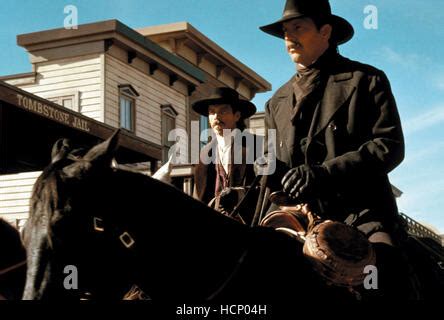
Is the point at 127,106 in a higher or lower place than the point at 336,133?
higher

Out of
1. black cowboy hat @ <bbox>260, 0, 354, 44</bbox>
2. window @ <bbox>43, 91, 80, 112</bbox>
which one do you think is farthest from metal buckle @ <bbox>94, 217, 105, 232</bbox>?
window @ <bbox>43, 91, 80, 112</bbox>

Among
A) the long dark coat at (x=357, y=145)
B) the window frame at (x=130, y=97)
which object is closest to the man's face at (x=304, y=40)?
the long dark coat at (x=357, y=145)

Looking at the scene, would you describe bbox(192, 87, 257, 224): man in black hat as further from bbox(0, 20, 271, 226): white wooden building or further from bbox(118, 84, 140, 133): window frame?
bbox(118, 84, 140, 133): window frame

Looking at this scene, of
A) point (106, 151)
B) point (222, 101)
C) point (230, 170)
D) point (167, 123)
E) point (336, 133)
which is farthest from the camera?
point (167, 123)

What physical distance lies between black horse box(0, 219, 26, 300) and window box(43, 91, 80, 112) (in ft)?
77.3

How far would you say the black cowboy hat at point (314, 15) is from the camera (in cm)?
547

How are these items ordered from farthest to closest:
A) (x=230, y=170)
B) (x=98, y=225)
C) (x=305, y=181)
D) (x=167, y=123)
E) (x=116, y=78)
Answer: (x=167, y=123)
(x=116, y=78)
(x=230, y=170)
(x=305, y=181)
(x=98, y=225)

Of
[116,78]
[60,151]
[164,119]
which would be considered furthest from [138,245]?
[164,119]

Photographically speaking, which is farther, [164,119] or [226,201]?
[164,119]

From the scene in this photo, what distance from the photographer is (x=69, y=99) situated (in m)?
31.3

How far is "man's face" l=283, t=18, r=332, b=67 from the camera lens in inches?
218

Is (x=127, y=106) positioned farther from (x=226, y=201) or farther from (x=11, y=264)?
(x=226, y=201)

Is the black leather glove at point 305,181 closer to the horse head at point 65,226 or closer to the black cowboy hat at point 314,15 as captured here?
the black cowboy hat at point 314,15

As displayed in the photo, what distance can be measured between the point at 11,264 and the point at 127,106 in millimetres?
24853
